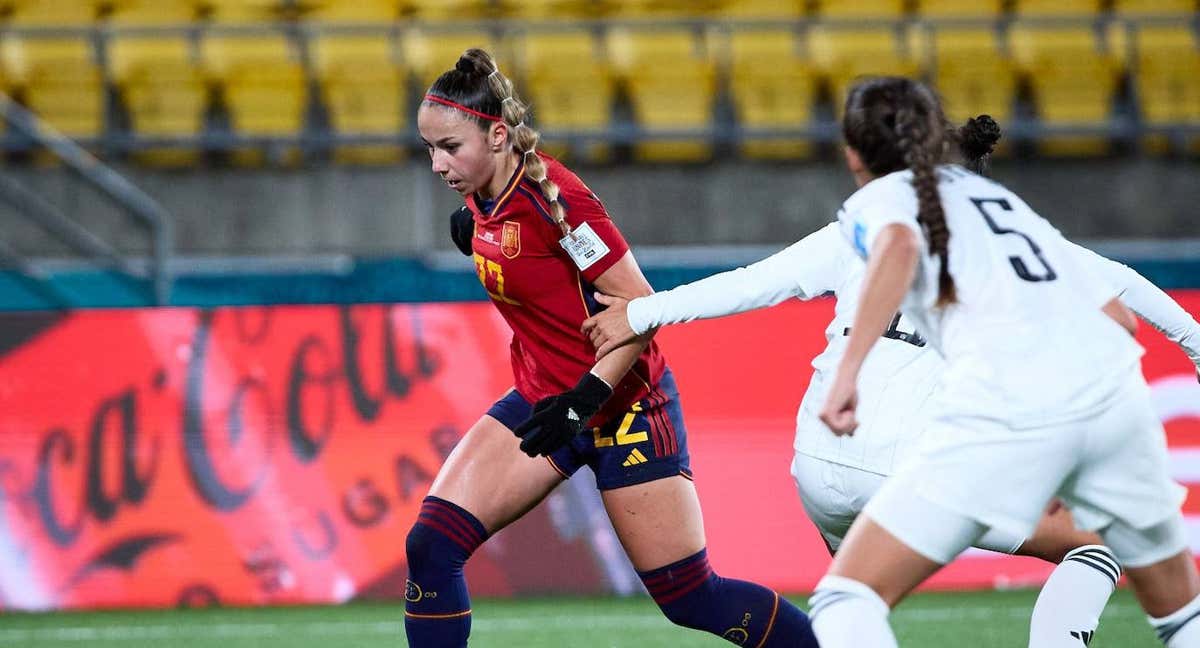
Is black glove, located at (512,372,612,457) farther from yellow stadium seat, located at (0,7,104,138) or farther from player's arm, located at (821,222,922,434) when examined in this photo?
yellow stadium seat, located at (0,7,104,138)

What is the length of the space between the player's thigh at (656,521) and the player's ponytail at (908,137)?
Result: 1.25 metres

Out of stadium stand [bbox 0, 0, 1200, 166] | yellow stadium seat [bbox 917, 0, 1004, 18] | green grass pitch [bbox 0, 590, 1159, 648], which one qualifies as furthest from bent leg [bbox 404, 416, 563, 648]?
yellow stadium seat [bbox 917, 0, 1004, 18]

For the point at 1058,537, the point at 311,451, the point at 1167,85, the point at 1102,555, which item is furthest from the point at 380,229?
the point at 1102,555

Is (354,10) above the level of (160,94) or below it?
above

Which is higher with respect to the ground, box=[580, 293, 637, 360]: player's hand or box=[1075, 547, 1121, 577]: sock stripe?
box=[580, 293, 637, 360]: player's hand

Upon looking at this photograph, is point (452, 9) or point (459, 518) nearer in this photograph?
point (459, 518)

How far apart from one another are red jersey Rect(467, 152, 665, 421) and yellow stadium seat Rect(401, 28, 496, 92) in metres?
7.87

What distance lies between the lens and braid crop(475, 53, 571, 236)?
4.06 meters

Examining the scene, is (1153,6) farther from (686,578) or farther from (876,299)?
(876,299)

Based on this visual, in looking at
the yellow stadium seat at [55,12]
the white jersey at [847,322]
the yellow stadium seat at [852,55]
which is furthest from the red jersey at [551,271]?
the yellow stadium seat at [55,12]

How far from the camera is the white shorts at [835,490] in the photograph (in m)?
3.99

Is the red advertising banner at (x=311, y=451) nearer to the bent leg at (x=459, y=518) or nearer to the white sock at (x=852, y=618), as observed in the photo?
the bent leg at (x=459, y=518)

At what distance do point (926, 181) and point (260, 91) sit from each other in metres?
9.77

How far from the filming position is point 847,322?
13.4ft
